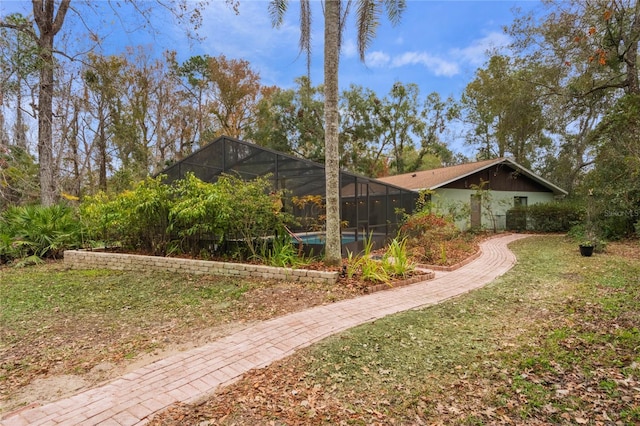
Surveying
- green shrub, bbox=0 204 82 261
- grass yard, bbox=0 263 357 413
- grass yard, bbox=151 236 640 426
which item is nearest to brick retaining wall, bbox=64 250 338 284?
grass yard, bbox=0 263 357 413

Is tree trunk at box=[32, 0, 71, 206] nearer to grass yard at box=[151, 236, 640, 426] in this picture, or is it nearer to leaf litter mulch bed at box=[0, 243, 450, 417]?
leaf litter mulch bed at box=[0, 243, 450, 417]

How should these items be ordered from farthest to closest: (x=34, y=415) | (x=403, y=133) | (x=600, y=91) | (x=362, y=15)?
1. (x=403, y=133)
2. (x=600, y=91)
3. (x=362, y=15)
4. (x=34, y=415)

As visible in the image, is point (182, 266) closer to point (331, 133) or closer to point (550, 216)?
point (331, 133)

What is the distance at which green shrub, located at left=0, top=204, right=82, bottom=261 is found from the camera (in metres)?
9.45

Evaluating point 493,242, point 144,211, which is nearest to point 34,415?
point 144,211

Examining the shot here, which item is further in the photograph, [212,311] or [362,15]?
[362,15]

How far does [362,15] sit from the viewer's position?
7500mm

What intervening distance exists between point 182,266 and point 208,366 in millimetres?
5059

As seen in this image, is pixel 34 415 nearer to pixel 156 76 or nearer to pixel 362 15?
pixel 362 15

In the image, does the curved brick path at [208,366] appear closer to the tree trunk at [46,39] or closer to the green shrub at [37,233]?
the green shrub at [37,233]

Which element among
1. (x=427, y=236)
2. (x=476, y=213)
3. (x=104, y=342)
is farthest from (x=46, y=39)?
(x=476, y=213)

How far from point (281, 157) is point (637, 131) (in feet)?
39.9

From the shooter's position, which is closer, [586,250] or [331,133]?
[331,133]

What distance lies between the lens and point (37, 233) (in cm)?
975
